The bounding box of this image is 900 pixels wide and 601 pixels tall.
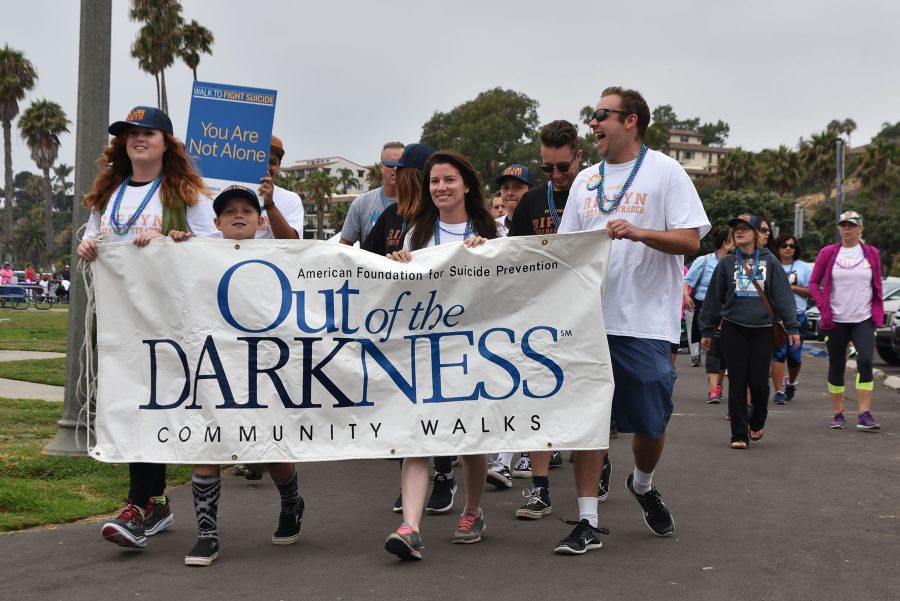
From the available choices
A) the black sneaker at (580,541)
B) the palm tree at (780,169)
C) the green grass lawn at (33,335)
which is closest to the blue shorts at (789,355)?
the black sneaker at (580,541)

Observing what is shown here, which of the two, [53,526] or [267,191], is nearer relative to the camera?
[53,526]

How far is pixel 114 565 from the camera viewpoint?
16.9 feet

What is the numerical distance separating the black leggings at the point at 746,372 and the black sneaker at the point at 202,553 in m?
5.50

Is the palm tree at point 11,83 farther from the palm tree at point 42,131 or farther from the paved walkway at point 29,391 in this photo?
the paved walkway at point 29,391

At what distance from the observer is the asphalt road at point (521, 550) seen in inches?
186

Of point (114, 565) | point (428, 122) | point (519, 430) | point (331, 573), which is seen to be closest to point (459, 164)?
point (519, 430)

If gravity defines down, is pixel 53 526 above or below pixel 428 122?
below

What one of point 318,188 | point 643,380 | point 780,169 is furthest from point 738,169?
point 643,380

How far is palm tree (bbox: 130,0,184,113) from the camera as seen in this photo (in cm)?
5194

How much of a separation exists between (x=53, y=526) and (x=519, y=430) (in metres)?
2.64

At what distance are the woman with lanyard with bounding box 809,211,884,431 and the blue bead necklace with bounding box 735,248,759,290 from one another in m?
1.15

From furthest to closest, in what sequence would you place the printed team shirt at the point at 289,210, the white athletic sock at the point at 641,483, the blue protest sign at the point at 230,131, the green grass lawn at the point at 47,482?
the blue protest sign at the point at 230,131 < the printed team shirt at the point at 289,210 < the green grass lawn at the point at 47,482 < the white athletic sock at the point at 641,483

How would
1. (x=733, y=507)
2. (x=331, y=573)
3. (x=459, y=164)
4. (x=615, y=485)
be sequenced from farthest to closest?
(x=615, y=485), (x=733, y=507), (x=459, y=164), (x=331, y=573)

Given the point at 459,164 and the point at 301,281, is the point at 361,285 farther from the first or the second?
the point at 459,164
